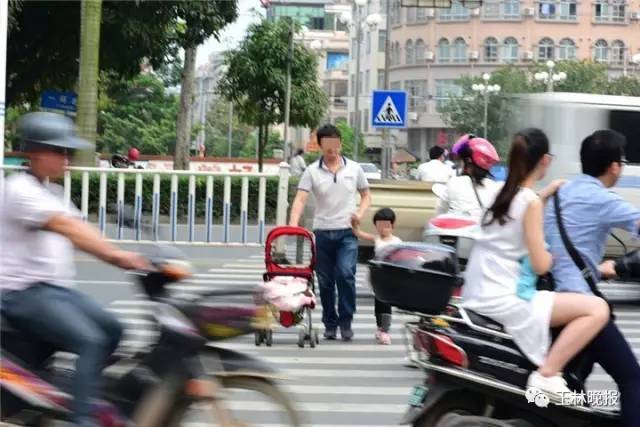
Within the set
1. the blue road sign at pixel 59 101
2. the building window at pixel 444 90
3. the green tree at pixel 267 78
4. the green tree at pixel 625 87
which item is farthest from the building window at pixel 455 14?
the blue road sign at pixel 59 101

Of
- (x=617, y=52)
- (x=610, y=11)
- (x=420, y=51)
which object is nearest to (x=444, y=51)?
(x=420, y=51)

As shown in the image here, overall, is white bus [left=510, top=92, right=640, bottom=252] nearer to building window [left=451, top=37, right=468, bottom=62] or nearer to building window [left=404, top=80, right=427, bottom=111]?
building window [left=451, top=37, right=468, bottom=62]

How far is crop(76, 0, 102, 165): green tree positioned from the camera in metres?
21.3

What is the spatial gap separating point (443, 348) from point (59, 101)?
22.2 meters

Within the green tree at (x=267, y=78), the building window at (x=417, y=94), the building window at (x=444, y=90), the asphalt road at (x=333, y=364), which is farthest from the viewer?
the building window at (x=417, y=94)

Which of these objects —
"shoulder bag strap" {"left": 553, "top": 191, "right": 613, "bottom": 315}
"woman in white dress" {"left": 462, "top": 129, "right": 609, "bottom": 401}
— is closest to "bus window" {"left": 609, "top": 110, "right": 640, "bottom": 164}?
"shoulder bag strap" {"left": 553, "top": 191, "right": 613, "bottom": 315}

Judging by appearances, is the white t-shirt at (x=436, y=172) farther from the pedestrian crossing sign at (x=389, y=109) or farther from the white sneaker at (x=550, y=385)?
the white sneaker at (x=550, y=385)

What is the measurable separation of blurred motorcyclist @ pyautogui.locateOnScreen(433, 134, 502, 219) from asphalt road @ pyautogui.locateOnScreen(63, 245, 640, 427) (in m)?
1.28

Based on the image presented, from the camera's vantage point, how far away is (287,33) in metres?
36.9

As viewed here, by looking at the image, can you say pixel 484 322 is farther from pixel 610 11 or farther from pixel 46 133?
pixel 610 11

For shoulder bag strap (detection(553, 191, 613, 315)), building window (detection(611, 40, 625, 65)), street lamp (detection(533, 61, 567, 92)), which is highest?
building window (detection(611, 40, 625, 65))

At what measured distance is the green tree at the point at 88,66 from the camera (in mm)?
21344

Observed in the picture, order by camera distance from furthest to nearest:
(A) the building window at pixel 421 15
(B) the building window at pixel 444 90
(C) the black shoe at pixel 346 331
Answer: (A) the building window at pixel 421 15, (B) the building window at pixel 444 90, (C) the black shoe at pixel 346 331

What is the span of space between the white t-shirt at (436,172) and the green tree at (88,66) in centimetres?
631
